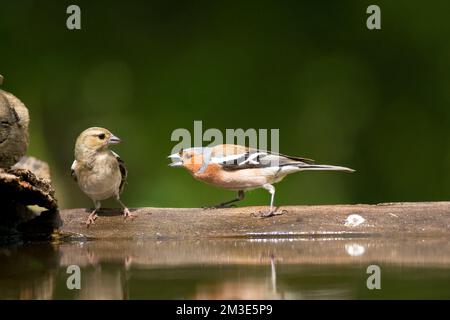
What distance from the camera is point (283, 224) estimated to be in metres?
4.14

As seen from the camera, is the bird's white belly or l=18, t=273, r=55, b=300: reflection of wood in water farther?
the bird's white belly

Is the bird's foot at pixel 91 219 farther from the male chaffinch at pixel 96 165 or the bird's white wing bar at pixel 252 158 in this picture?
the bird's white wing bar at pixel 252 158

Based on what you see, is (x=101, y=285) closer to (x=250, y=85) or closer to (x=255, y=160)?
(x=255, y=160)

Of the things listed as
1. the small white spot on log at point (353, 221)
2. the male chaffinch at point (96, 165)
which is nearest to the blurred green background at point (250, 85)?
the male chaffinch at point (96, 165)

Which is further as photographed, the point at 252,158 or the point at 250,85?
the point at 250,85

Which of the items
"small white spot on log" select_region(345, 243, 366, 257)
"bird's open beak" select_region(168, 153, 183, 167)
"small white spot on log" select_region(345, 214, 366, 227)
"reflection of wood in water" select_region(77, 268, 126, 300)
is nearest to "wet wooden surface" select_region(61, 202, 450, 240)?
"small white spot on log" select_region(345, 214, 366, 227)

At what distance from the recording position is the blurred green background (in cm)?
611

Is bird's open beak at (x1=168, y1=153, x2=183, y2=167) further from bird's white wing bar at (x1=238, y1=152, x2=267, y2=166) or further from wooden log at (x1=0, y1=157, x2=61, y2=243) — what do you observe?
wooden log at (x1=0, y1=157, x2=61, y2=243)

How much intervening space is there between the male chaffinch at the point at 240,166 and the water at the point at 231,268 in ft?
2.42

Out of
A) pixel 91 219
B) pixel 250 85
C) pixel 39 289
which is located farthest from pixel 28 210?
pixel 250 85

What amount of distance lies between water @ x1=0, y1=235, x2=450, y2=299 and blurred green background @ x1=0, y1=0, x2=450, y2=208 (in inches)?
81.5

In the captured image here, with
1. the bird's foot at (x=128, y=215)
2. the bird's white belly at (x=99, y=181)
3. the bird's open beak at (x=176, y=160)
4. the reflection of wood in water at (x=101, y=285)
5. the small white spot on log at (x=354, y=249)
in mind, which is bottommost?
the small white spot on log at (x=354, y=249)

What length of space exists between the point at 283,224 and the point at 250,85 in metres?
2.29

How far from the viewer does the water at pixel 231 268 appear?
2.59 metres
